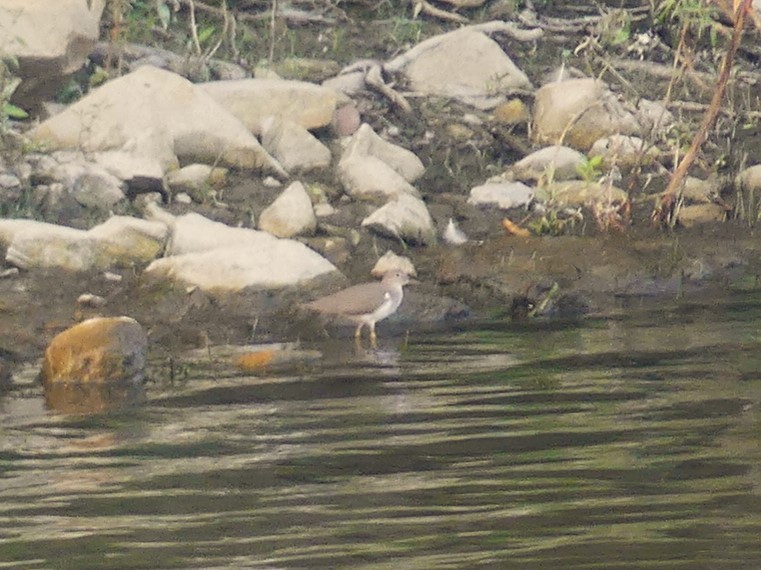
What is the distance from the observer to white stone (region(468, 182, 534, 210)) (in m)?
10.2

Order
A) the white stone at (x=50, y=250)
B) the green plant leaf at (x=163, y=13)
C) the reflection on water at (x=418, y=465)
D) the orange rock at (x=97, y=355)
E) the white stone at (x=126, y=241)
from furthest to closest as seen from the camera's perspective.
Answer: the green plant leaf at (x=163, y=13) → the white stone at (x=126, y=241) → the white stone at (x=50, y=250) → the orange rock at (x=97, y=355) → the reflection on water at (x=418, y=465)

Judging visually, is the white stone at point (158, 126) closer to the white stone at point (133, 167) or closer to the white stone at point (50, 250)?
the white stone at point (133, 167)

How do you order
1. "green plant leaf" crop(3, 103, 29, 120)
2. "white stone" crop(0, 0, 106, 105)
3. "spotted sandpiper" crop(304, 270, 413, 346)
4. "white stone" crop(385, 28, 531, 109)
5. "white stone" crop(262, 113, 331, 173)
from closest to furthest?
"spotted sandpiper" crop(304, 270, 413, 346), "green plant leaf" crop(3, 103, 29, 120), "white stone" crop(0, 0, 106, 105), "white stone" crop(262, 113, 331, 173), "white stone" crop(385, 28, 531, 109)

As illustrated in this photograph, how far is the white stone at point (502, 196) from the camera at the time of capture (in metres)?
10.2

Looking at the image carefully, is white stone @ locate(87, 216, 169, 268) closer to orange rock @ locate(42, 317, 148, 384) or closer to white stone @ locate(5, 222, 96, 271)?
white stone @ locate(5, 222, 96, 271)

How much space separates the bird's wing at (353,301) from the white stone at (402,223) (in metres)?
1.45

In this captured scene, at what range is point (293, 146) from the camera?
10.5 meters

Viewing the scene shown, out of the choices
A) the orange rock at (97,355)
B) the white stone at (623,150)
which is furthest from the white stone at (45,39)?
the orange rock at (97,355)

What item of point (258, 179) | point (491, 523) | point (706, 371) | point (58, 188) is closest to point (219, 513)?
point (491, 523)

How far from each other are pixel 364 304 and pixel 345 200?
7.85ft

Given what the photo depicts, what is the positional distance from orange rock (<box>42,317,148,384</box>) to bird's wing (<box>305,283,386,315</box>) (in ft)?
4.21

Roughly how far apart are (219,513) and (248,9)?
354 inches

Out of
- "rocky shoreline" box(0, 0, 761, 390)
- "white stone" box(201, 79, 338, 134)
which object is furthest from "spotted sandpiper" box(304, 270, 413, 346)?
"white stone" box(201, 79, 338, 134)

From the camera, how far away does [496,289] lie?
864 cm
